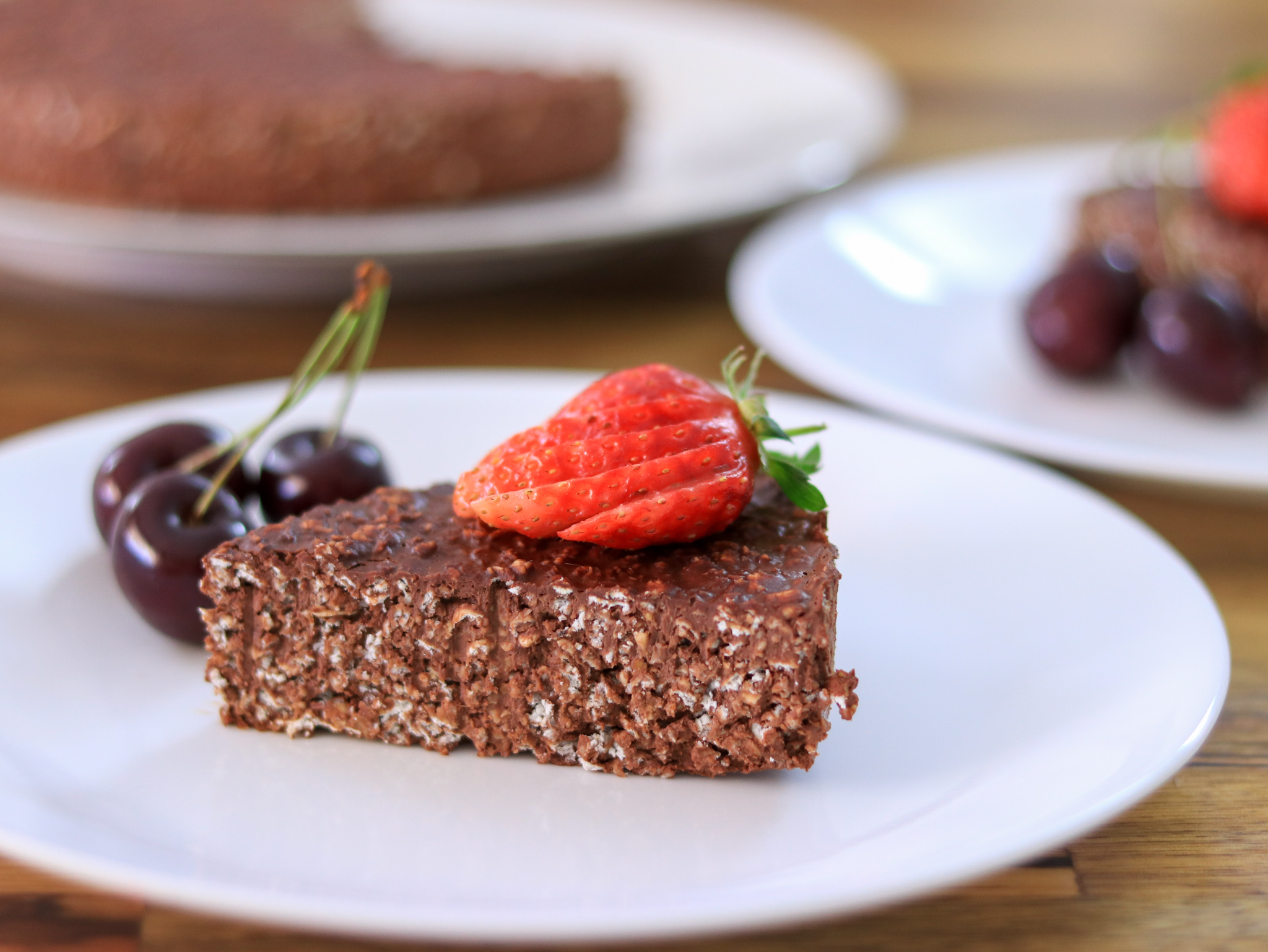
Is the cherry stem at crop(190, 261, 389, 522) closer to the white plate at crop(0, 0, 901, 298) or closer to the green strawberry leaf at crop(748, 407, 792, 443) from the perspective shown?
the green strawberry leaf at crop(748, 407, 792, 443)

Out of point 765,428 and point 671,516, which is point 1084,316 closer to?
point 765,428

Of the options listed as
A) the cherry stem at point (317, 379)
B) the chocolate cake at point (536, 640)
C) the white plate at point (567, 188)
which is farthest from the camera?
the white plate at point (567, 188)

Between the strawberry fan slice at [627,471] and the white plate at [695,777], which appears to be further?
the strawberry fan slice at [627,471]

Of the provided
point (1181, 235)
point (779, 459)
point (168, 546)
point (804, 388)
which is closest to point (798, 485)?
point (779, 459)

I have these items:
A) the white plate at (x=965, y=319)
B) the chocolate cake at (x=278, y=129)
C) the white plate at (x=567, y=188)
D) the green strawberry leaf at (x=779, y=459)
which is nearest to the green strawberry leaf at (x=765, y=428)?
the green strawberry leaf at (x=779, y=459)

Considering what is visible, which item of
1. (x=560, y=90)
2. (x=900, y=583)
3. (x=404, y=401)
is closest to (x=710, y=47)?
(x=560, y=90)

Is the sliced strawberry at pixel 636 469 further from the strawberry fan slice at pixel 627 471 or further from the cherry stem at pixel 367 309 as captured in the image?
the cherry stem at pixel 367 309

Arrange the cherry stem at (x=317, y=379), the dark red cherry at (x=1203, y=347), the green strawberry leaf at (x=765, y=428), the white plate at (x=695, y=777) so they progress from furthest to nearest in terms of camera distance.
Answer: the dark red cherry at (x=1203, y=347) < the cherry stem at (x=317, y=379) < the green strawberry leaf at (x=765, y=428) < the white plate at (x=695, y=777)

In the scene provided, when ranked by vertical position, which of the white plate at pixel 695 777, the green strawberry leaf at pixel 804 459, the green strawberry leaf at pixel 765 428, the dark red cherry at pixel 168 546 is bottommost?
the white plate at pixel 695 777
